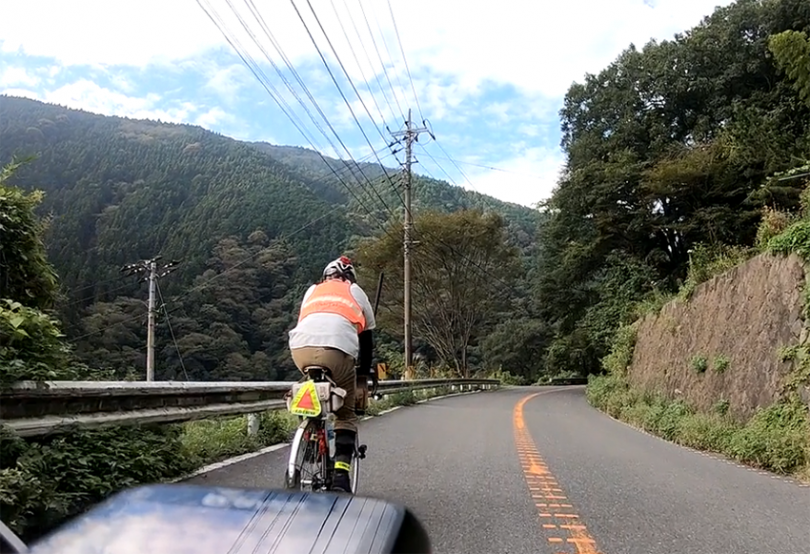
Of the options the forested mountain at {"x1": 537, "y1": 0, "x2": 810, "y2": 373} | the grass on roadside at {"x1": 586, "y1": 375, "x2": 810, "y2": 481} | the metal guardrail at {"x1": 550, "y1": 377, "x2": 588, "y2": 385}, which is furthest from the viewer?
the metal guardrail at {"x1": 550, "y1": 377, "x2": 588, "y2": 385}

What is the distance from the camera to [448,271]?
3791 cm

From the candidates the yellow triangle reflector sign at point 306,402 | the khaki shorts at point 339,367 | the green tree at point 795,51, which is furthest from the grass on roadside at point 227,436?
the green tree at point 795,51

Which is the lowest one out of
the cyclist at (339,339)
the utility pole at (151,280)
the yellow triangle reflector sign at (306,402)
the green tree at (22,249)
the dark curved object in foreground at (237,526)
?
the dark curved object in foreground at (237,526)

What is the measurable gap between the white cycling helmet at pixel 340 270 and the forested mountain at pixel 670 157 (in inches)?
771

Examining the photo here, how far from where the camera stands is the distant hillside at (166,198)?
37344 mm

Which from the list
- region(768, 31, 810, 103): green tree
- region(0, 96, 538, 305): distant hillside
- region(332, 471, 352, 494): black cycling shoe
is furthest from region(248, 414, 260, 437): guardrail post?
region(0, 96, 538, 305): distant hillside

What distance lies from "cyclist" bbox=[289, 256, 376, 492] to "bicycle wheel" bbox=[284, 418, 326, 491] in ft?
0.38

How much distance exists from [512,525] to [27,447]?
10.0 feet

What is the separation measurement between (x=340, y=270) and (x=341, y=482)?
1399mm

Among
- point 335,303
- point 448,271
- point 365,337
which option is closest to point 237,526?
point 335,303

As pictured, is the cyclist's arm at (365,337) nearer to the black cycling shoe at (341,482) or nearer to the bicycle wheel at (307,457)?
the bicycle wheel at (307,457)

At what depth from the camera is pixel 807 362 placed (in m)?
9.65

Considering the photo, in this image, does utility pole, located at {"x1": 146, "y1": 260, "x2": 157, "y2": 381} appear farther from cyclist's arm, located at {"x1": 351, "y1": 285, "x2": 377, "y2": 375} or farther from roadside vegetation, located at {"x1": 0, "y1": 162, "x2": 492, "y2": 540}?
cyclist's arm, located at {"x1": 351, "y1": 285, "x2": 377, "y2": 375}

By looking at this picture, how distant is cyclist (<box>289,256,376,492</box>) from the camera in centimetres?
429
